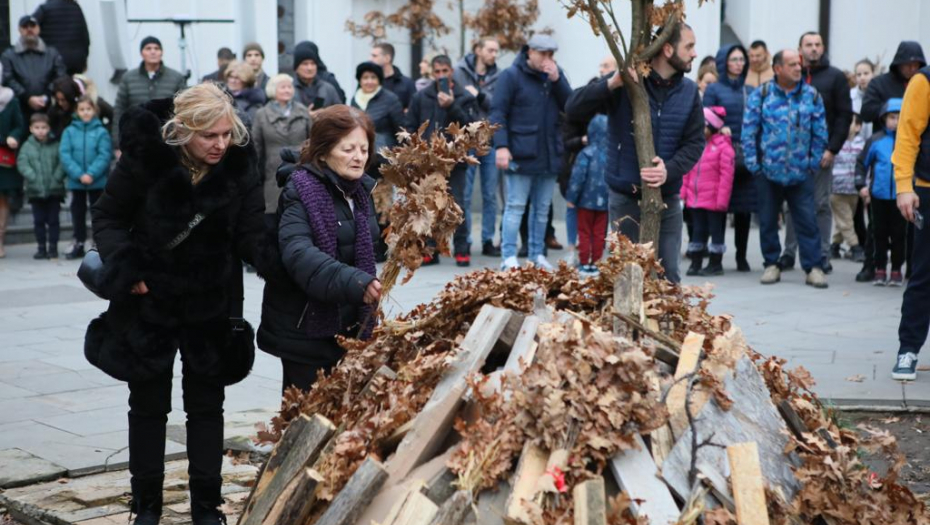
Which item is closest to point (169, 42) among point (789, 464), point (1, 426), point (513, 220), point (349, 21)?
point (349, 21)

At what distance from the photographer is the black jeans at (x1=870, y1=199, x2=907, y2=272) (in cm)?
1170

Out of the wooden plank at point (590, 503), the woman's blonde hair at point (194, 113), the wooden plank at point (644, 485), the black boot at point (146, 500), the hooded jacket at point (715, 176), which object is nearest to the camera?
the wooden plank at point (590, 503)

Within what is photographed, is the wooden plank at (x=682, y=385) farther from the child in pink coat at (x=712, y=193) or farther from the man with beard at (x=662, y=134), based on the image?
the child in pink coat at (x=712, y=193)

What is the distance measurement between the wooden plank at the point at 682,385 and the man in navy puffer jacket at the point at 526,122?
7547 millimetres

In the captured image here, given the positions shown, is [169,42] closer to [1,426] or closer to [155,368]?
[1,426]

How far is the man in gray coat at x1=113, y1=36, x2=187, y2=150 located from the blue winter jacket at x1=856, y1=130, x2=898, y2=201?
7457 millimetres

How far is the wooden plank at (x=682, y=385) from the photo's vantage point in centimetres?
392

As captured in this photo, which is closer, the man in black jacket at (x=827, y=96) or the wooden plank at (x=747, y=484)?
the wooden plank at (x=747, y=484)

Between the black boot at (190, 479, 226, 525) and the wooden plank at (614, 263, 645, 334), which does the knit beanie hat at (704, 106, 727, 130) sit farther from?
the black boot at (190, 479, 226, 525)

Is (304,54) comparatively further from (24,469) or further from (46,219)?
(24,469)

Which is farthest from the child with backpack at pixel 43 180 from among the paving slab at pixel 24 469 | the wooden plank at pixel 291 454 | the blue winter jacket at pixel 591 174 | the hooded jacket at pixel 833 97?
the wooden plank at pixel 291 454

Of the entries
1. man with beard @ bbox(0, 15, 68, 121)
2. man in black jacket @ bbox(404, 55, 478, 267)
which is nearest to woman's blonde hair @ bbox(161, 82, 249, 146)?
man in black jacket @ bbox(404, 55, 478, 267)

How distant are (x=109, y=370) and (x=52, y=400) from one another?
102 inches

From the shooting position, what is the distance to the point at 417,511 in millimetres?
3574
